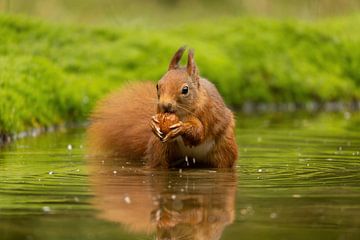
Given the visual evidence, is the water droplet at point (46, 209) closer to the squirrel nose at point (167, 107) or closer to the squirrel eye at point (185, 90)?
the squirrel nose at point (167, 107)

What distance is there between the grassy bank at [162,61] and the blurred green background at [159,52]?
0.06ft

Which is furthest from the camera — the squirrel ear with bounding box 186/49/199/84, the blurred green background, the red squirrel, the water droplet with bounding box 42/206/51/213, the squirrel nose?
the blurred green background

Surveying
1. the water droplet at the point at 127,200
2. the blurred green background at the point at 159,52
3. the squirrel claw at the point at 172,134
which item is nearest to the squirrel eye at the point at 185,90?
the squirrel claw at the point at 172,134

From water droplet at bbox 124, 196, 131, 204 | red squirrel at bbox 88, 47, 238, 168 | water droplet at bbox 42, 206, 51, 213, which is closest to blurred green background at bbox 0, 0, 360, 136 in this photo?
red squirrel at bbox 88, 47, 238, 168

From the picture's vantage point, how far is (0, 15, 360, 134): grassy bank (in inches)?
572

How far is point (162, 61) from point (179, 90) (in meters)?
8.46

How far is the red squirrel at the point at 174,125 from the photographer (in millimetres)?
9320

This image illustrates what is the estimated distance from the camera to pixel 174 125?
9.22 metres

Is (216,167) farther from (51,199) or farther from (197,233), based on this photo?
(197,233)

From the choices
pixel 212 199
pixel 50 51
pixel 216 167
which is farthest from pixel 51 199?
pixel 50 51

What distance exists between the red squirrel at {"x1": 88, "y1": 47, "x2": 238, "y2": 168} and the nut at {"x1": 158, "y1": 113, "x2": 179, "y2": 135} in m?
0.03

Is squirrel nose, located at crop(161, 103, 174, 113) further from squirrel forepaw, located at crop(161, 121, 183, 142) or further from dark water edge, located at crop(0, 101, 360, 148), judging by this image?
dark water edge, located at crop(0, 101, 360, 148)

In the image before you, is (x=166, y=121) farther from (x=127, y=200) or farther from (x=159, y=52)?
(x=159, y=52)

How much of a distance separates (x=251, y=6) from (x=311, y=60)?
3.70m
